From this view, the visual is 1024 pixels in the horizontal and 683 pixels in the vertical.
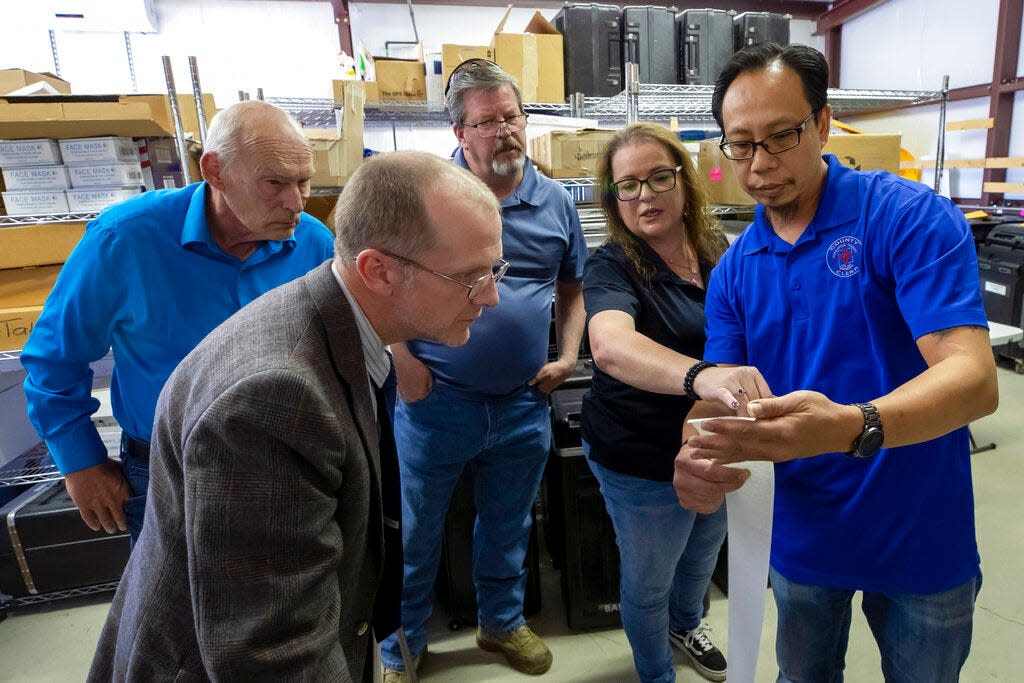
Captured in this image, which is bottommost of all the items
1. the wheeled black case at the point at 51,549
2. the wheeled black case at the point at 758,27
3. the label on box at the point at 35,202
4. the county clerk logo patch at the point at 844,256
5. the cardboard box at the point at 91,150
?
the wheeled black case at the point at 51,549

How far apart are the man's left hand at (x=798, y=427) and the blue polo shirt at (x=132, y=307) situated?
1127 mm

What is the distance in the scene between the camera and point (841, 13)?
581 cm

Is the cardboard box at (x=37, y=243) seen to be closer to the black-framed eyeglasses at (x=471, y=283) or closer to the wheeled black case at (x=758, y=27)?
the black-framed eyeglasses at (x=471, y=283)

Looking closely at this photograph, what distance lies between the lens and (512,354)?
1.61 meters

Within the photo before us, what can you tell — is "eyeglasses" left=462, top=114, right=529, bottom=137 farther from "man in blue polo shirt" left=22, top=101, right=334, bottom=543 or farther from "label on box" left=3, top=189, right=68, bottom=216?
"label on box" left=3, top=189, right=68, bottom=216

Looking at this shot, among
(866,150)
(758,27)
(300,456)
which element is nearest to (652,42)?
(758,27)

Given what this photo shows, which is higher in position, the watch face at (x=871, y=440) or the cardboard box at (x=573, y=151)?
the cardboard box at (x=573, y=151)

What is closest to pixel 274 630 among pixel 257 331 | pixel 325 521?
pixel 325 521

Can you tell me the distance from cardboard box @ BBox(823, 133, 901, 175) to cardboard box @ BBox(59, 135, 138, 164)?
2902mm

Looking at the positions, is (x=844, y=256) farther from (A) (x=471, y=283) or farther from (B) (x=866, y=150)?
(B) (x=866, y=150)

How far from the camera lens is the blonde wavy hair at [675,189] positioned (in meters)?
1.34

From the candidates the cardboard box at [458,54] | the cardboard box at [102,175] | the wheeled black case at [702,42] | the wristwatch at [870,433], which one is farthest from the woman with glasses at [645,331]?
the wheeled black case at [702,42]

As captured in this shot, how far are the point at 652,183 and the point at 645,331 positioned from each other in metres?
0.34

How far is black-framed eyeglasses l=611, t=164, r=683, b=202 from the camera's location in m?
1.32
